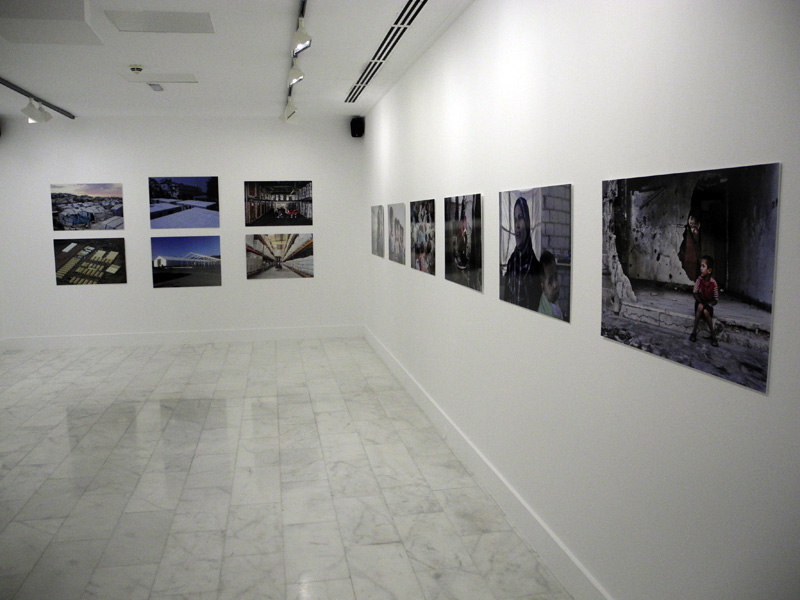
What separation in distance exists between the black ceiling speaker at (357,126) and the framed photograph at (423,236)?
400 centimetres

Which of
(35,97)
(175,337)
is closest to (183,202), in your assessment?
(175,337)

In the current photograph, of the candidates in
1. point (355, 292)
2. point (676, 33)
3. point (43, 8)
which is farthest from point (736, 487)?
point (355, 292)

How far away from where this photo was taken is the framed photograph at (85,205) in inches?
418

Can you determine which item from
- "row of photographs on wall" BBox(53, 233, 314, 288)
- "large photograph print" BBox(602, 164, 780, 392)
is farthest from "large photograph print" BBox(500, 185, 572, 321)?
"row of photographs on wall" BBox(53, 233, 314, 288)

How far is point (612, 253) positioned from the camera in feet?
10.2

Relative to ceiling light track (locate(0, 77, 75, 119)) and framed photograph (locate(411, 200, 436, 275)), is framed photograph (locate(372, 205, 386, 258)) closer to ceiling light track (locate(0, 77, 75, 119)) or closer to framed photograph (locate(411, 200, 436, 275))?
framed photograph (locate(411, 200, 436, 275))

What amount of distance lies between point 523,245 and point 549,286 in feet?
1.50

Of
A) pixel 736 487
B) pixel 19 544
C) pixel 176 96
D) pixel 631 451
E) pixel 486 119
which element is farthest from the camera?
pixel 176 96

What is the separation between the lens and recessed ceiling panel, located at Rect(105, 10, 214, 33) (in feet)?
17.6

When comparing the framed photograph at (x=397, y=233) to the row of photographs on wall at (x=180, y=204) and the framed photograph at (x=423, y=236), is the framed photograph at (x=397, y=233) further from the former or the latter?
the row of photographs on wall at (x=180, y=204)

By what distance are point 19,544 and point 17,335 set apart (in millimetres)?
7508

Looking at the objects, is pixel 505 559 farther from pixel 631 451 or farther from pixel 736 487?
pixel 736 487

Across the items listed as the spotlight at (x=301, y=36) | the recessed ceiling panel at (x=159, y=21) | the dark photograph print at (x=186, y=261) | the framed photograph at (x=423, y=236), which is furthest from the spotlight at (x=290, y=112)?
the dark photograph print at (x=186, y=261)

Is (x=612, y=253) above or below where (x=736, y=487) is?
above
